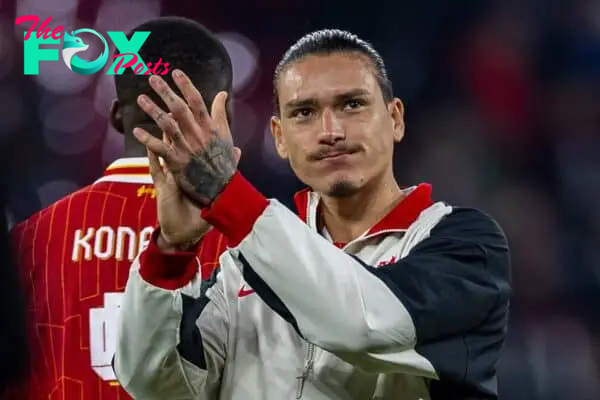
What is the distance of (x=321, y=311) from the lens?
1.47 meters

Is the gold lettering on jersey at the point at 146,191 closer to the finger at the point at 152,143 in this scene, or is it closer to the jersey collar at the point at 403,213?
the jersey collar at the point at 403,213

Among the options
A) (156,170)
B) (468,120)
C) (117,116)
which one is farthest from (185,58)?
(468,120)

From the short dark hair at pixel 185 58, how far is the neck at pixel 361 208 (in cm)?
48

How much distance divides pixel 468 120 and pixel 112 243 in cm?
260

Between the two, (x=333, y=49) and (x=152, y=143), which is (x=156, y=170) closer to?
(x=152, y=143)

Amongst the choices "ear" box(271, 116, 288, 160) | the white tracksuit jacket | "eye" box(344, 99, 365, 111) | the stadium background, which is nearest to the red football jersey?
"ear" box(271, 116, 288, 160)

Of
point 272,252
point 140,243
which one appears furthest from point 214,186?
point 140,243

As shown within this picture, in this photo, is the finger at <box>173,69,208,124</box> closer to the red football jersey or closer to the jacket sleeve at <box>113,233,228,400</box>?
the jacket sleeve at <box>113,233,228,400</box>

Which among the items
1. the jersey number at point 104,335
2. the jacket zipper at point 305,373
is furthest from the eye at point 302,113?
the jersey number at point 104,335

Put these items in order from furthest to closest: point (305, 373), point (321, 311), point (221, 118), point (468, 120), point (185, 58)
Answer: point (468, 120)
point (185, 58)
point (305, 373)
point (221, 118)
point (321, 311)

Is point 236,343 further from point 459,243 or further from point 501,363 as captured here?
point 501,363

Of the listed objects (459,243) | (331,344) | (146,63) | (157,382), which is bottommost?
(157,382)

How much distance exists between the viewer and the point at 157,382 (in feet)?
5.64

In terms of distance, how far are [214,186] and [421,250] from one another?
0.36 metres
